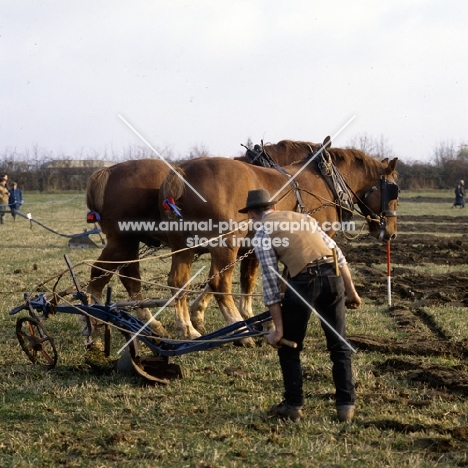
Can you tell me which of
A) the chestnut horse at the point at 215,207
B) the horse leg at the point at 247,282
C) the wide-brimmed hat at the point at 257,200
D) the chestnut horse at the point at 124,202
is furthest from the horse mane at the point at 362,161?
the wide-brimmed hat at the point at 257,200

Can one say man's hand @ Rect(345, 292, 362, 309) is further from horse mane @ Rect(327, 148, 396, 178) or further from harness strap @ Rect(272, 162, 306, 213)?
horse mane @ Rect(327, 148, 396, 178)

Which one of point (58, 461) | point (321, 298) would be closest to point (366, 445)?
point (321, 298)

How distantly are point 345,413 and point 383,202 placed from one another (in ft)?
16.2

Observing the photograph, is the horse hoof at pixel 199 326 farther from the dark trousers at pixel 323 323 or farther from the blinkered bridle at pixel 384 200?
the dark trousers at pixel 323 323

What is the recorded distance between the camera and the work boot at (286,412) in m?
5.20

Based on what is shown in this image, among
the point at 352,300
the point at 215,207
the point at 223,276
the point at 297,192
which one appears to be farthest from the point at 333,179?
the point at 352,300

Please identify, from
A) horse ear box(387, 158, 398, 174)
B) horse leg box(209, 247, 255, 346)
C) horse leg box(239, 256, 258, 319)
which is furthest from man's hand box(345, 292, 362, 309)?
horse ear box(387, 158, 398, 174)

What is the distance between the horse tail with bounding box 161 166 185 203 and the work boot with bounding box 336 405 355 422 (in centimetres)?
322

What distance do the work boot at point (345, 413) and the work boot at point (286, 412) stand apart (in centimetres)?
29

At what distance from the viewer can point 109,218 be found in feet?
27.3

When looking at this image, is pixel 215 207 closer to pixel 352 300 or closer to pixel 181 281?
pixel 181 281

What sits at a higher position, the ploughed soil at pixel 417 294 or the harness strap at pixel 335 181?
the harness strap at pixel 335 181

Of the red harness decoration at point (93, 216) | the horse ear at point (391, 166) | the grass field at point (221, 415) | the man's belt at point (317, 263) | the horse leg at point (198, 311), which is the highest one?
the horse ear at point (391, 166)

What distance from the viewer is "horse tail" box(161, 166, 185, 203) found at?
759 centimetres
